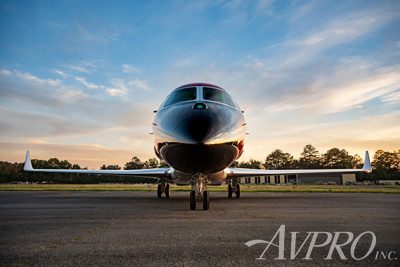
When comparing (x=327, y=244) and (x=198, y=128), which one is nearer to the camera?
(x=327, y=244)

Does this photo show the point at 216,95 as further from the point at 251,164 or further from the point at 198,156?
the point at 251,164

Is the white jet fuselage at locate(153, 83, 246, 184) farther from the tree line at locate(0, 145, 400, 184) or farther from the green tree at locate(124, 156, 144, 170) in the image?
the green tree at locate(124, 156, 144, 170)

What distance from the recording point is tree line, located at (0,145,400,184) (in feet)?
265

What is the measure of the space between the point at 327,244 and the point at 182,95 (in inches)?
214

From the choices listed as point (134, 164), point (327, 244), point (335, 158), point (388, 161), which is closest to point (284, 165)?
point (335, 158)

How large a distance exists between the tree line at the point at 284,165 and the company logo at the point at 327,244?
77817 millimetres

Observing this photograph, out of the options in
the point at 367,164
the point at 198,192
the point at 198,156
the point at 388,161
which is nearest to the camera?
the point at 198,156

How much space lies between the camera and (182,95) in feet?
25.1

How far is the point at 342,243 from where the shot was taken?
10.2 feet

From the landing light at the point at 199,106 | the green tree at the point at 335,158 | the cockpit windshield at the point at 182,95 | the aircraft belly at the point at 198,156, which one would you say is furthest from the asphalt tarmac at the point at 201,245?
the green tree at the point at 335,158

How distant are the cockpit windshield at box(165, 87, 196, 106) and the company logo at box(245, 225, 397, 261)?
441 cm

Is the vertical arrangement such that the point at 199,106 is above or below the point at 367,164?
above

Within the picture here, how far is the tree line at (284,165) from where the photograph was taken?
80.7 metres

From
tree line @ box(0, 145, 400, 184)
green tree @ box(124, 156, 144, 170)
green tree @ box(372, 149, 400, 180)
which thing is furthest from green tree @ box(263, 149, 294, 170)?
green tree @ box(124, 156, 144, 170)
